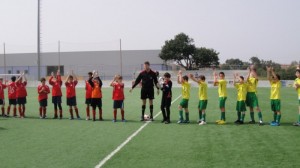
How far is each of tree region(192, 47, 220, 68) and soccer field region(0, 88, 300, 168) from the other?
5938 cm

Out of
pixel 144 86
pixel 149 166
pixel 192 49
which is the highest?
pixel 192 49

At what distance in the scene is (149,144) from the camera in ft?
30.0

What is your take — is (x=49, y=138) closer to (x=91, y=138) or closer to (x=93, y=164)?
(x=91, y=138)

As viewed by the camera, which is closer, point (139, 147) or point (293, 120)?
point (139, 147)

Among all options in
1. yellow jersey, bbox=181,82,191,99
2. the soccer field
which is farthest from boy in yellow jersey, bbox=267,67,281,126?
yellow jersey, bbox=181,82,191,99

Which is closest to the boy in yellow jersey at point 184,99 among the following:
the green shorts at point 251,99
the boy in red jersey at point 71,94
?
the green shorts at point 251,99

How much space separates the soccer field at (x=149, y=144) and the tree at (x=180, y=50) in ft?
185

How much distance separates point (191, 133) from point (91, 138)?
291 centimetres

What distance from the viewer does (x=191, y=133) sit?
10812 millimetres

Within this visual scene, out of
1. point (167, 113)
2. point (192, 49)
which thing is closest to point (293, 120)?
point (167, 113)

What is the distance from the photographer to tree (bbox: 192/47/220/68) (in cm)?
7206

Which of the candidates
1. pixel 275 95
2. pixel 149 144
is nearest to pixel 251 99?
pixel 275 95

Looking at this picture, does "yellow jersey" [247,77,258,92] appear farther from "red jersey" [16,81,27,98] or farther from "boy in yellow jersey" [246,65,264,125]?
"red jersey" [16,81,27,98]

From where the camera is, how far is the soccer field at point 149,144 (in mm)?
7426
